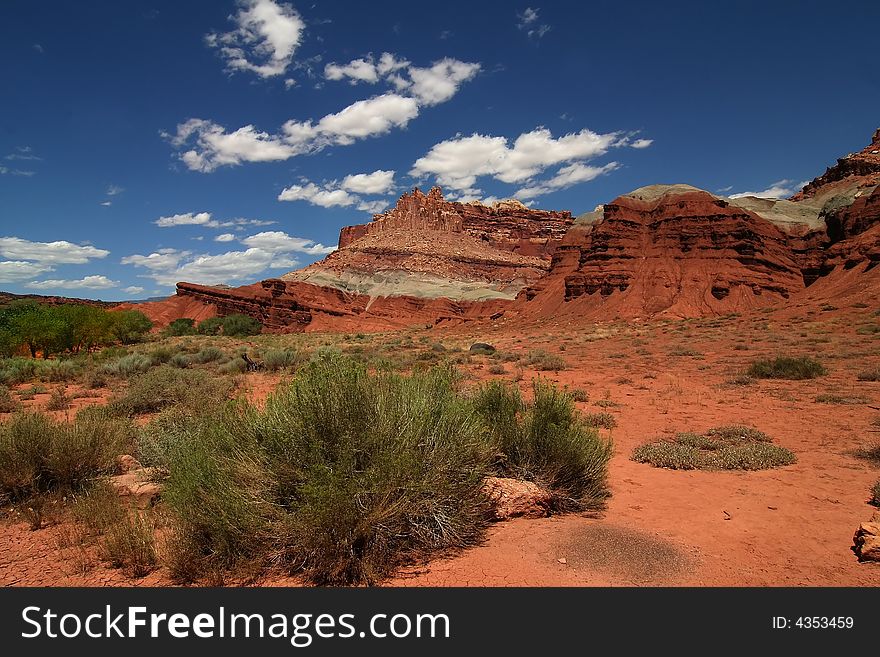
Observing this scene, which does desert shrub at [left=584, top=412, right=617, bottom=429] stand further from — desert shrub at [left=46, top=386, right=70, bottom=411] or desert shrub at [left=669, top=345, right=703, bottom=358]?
desert shrub at [left=669, top=345, right=703, bottom=358]

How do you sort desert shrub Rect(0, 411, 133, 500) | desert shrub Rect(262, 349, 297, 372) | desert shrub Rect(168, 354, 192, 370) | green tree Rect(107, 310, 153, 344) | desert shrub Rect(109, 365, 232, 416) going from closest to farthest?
desert shrub Rect(0, 411, 133, 500)
desert shrub Rect(109, 365, 232, 416)
desert shrub Rect(262, 349, 297, 372)
desert shrub Rect(168, 354, 192, 370)
green tree Rect(107, 310, 153, 344)

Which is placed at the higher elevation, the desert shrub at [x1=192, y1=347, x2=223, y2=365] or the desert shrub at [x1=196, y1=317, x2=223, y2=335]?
the desert shrub at [x1=196, y1=317, x2=223, y2=335]

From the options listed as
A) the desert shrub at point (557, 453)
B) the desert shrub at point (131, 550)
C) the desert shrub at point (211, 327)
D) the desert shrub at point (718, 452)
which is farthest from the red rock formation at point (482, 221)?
the desert shrub at point (131, 550)

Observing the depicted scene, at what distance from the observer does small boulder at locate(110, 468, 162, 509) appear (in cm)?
494

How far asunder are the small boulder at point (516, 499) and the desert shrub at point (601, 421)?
4106mm

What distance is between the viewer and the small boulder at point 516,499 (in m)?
4.57

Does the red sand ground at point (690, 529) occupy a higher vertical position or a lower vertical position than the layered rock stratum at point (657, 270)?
lower

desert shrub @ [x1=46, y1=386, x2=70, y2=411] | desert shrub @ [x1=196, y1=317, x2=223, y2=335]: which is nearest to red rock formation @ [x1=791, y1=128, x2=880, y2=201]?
desert shrub @ [x1=46, y1=386, x2=70, y2=411]

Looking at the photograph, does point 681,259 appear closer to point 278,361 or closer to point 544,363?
point 544,363

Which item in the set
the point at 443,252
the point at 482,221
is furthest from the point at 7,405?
the point at 482,221

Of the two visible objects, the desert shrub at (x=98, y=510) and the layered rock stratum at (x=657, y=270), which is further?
the layered rock stratum at (x=657, y=270)

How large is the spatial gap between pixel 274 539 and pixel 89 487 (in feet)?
10.3

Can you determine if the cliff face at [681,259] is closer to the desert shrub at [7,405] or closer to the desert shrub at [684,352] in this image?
the desert shrub at [684,352]

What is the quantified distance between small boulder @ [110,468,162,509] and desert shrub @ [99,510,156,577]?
1.00m
